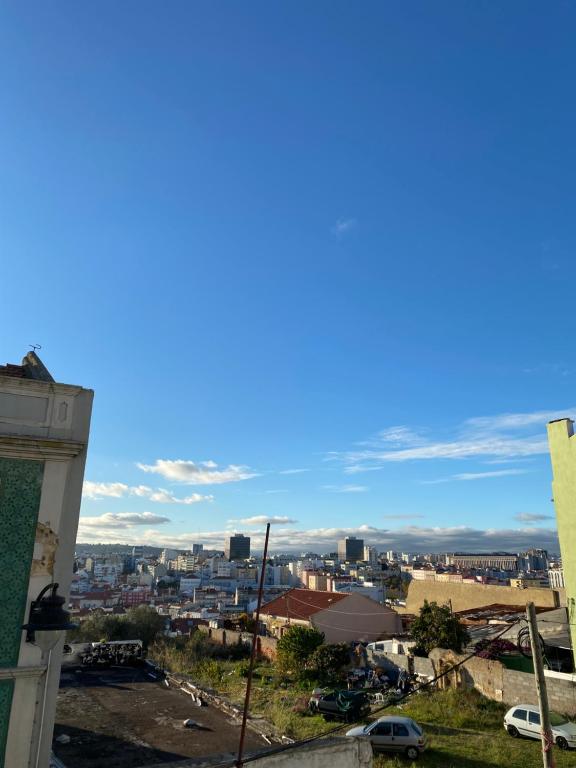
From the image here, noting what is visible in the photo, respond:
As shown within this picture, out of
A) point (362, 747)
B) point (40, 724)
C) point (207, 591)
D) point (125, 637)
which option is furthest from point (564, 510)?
point (207, 591)

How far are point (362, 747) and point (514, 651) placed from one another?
63.7 feet

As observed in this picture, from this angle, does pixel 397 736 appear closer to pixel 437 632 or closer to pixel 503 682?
pixel 503 682

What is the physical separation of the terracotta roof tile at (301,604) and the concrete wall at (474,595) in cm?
1122

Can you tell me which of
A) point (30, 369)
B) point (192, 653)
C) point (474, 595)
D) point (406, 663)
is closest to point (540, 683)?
point (30, 369)

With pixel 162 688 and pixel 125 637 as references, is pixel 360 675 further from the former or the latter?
pixel 125 637

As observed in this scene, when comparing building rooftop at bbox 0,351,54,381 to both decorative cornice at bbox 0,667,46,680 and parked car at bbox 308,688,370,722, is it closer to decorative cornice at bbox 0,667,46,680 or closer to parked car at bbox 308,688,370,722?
decorative cornice at bbox 0,667,46,680

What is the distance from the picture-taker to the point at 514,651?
2384cm

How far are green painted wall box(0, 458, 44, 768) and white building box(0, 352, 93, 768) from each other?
0.01 meters

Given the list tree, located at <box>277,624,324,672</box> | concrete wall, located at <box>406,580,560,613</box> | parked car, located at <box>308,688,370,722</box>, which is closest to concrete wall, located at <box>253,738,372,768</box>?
parked car, located at <box>308,688,370,722</box>

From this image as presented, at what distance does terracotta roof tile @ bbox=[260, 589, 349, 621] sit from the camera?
130 feet

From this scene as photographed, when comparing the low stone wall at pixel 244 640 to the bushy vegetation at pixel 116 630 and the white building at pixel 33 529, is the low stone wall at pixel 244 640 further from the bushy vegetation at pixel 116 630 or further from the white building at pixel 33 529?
the white building at pixel 33 529

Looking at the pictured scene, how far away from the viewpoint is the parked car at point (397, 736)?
14445mm

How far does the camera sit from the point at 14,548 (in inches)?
267

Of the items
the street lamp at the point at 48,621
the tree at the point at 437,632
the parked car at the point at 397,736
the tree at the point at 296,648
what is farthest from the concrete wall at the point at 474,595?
the street lamp at the point at 48,621
